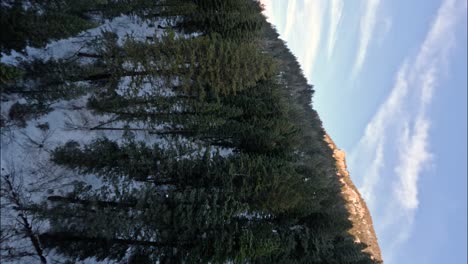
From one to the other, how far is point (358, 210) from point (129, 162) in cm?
8573

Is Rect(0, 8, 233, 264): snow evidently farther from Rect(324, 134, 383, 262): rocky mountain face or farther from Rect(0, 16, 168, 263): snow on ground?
Rect(324, 134, 383, 262): rocky mountain face

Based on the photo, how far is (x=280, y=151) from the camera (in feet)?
120

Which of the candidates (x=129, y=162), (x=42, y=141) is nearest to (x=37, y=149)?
Result: (x=42, y=141)

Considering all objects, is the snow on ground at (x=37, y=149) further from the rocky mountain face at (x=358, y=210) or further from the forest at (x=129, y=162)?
the rocky mountain face at (x=358, y=210)

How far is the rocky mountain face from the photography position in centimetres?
9033

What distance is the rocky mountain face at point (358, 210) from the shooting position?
90.3m

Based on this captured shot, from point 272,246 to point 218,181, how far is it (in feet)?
19.5

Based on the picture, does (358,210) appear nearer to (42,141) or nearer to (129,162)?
(129,162)

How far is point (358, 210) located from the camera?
98.1 m

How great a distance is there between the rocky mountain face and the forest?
59389mm

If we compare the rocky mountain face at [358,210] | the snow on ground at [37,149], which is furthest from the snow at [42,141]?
the rocky mountain face at [358,210]

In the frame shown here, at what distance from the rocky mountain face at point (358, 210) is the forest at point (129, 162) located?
195 ft

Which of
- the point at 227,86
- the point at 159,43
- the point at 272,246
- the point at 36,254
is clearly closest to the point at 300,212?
the point at 272,246

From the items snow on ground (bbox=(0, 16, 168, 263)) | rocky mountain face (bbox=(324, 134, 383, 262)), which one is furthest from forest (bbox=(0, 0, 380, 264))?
rocky mountain face (bbox=(324, 134, 383, 262))
